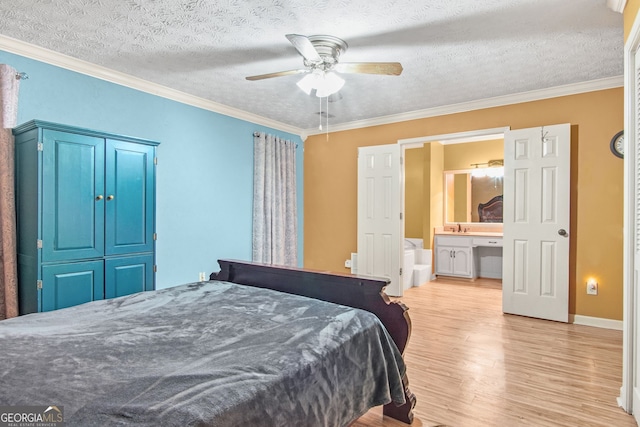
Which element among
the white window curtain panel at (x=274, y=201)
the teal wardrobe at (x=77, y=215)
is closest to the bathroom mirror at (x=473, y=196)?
Result: the white window curtain panel at (x=274, y=201)

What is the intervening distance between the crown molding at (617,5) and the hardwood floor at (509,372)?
247 centimetres

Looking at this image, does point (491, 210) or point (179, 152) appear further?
point (491, 210)

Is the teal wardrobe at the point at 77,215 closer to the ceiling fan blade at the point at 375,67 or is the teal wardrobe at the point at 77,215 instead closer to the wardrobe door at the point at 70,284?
the wardrobe door at the point at 70,284

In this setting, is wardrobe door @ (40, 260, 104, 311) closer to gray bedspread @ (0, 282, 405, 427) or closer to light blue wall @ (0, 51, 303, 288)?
gray bedspread @ (0, 282, 405, 427)

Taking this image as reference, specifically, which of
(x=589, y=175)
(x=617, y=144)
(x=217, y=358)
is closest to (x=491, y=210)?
(x=589, y=175)

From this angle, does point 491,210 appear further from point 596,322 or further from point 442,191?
point 596,322

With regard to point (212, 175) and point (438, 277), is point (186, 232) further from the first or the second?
point (438, 277)

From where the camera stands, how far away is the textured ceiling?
2.29 metres

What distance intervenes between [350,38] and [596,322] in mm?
3723

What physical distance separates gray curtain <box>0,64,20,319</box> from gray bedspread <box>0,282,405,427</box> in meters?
1.15

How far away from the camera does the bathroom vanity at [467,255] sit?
19.8 feet

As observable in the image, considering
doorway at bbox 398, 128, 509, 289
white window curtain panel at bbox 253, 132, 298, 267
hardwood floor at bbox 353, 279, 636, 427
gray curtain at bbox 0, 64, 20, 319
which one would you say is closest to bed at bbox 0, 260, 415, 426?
hardwood floor at bbox 353, 279, 636, 427

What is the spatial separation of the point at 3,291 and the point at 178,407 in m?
2.51

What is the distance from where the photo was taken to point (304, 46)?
226 centimetres
